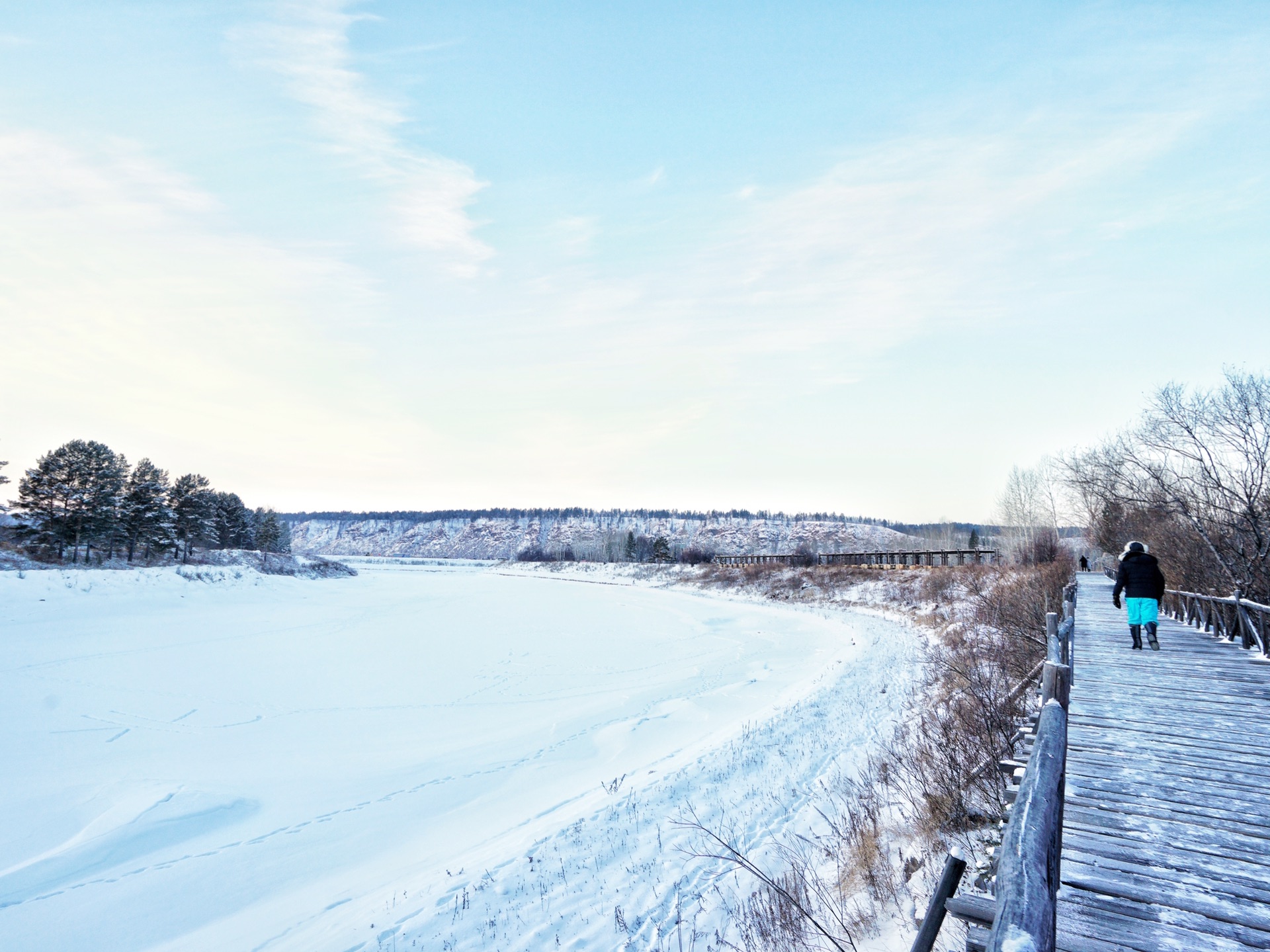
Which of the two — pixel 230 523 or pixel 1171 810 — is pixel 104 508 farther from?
pixel 1171 810

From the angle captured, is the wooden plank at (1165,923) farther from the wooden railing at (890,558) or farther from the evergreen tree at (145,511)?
the evergreen tree at (145,511)

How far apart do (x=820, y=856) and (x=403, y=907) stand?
4771mm

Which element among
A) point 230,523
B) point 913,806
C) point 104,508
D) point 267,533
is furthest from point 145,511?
point 913,806

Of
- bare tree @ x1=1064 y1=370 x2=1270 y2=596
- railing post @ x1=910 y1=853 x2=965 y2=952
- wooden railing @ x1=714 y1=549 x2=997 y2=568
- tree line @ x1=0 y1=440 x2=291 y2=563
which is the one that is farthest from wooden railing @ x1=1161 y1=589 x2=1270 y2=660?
tree line @ x1=0 y1=440 x2=291 y2=563

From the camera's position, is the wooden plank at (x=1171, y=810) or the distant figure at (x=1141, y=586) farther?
the distant figure at (x=1141, y=586)

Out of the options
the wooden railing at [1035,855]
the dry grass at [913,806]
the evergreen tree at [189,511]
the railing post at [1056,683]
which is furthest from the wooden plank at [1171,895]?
the evergreen tree at [189,511]

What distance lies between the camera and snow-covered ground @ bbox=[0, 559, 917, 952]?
21.3ft

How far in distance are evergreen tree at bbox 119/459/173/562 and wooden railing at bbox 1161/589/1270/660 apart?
60214 mm

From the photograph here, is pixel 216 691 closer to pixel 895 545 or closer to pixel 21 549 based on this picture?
pixel 21 549

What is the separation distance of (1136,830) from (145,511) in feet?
202

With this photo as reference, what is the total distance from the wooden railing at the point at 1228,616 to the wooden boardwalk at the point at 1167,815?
1720 mm

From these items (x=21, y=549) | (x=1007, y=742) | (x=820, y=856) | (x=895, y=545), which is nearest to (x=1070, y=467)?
(x=1007, y=742)

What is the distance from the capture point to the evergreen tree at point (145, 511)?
4778cm

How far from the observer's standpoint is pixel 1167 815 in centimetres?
466
